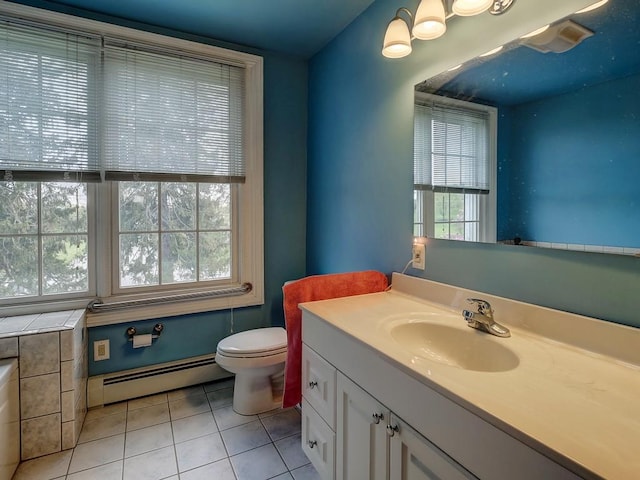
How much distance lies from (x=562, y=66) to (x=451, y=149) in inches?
18.0

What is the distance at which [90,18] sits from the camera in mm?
1938

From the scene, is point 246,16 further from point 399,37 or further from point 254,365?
point 254,365

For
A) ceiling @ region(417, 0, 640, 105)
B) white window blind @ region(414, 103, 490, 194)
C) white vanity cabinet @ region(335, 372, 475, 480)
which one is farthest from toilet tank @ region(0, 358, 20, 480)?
ceiling @ region(417, 0, 640, 105)

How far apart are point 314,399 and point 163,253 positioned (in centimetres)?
143

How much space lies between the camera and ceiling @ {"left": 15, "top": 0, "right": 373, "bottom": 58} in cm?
185

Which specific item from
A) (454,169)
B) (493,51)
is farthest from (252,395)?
(493,51)

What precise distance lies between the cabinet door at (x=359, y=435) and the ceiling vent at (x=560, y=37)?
3.91 feet

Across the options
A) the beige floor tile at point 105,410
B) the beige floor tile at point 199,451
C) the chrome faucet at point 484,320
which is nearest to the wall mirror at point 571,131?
the chrome faucet at point 484,320

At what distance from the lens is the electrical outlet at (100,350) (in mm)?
2021

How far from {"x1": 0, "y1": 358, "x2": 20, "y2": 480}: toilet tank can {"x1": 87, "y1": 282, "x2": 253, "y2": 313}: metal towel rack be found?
0.48 meters

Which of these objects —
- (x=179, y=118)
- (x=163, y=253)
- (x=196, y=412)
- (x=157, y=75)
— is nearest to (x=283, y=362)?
(x=196, y=412)

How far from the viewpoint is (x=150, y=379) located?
85.2 inches

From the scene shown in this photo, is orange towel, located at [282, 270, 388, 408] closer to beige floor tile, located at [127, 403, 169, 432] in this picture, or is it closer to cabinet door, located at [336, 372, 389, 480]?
cabinet door, located at [336, 372, 389, 480]

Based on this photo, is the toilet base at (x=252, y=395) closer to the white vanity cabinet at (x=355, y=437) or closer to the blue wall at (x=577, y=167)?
the white vanity cabinet at (x=355, y=437)
